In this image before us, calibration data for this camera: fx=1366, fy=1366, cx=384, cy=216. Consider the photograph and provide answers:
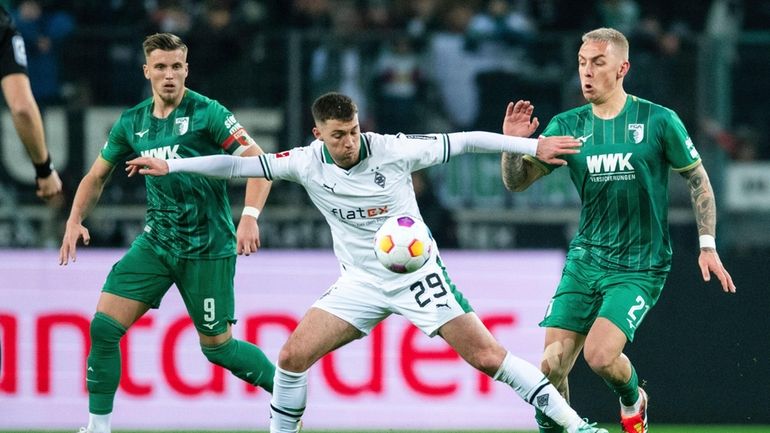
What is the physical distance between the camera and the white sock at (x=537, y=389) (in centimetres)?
666

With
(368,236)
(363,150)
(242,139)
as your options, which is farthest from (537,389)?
(242,139)

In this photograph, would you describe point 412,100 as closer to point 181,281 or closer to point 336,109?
point 181,281

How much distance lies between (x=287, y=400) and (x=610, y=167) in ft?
6.58

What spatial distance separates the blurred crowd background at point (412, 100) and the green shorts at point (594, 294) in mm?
4106

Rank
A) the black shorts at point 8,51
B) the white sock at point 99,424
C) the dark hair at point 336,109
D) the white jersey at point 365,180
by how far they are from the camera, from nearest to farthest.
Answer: the black shorts at point 8,51
the dark hair at point 336,109
the white jersey at point 365,180
the white sock at point 99,424

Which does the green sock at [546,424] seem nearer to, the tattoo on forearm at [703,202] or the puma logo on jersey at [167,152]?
the tattoo on forearm at [703,202]

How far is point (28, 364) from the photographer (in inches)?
350

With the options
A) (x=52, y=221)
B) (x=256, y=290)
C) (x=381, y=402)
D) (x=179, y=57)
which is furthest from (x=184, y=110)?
(x=52, y=221)

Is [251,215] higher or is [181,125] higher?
[181,125]

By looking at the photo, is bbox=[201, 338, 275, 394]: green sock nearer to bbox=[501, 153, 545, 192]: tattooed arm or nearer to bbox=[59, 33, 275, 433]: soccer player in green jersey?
bbox=[59, 33, 275, 433]: soccer player in green jersey

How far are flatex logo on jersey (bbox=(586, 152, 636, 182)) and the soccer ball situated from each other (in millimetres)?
939

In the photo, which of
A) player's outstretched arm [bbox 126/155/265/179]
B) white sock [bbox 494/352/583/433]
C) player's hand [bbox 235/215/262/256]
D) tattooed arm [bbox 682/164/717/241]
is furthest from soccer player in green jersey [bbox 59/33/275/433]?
tattooed arm [bbox 682/164/717/241]

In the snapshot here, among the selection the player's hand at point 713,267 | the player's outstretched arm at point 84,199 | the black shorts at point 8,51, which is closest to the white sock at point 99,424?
the player's outstretched arm at point 84,199

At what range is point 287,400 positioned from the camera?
22.5 feet
